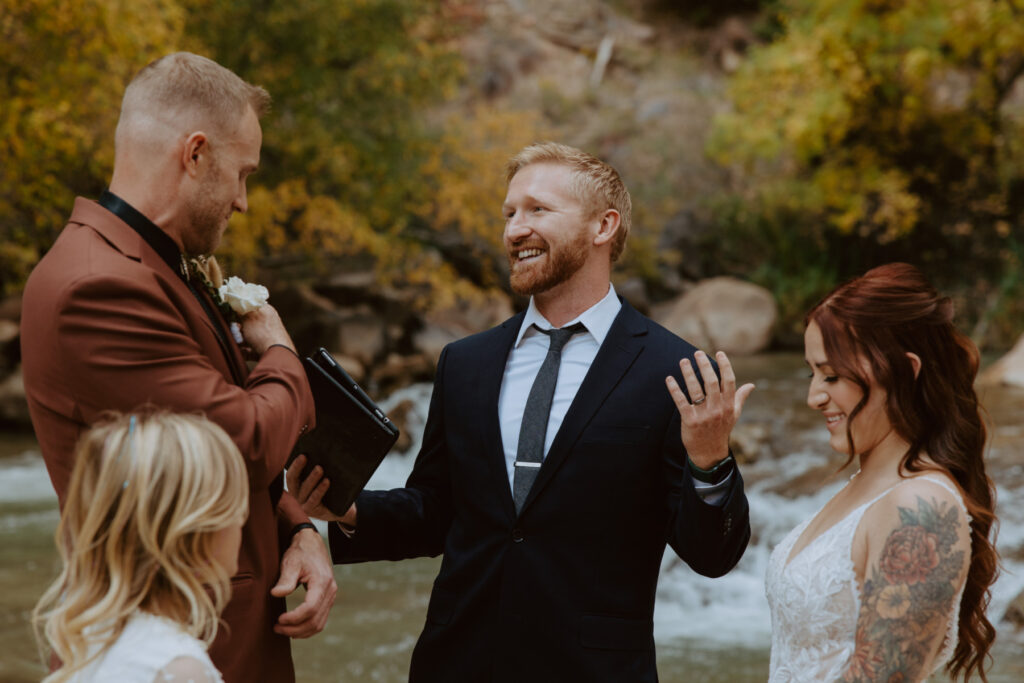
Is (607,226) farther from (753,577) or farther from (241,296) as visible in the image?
(753,577)

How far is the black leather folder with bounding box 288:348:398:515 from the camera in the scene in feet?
8.09

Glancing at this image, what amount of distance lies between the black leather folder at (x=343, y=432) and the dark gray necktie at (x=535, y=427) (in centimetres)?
39

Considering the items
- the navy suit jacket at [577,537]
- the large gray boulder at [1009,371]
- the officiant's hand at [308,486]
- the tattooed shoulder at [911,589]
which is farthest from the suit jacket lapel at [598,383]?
the large gray boulder at [1009,371]

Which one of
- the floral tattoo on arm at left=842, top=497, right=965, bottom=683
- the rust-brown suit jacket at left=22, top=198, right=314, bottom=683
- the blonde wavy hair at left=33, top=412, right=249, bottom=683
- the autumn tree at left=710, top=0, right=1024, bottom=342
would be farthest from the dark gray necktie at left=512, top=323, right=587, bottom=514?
the autumn tree at left=710, top=0, right=1024, bottom=342

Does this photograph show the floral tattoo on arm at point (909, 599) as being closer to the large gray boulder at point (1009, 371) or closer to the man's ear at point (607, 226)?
the man's ear at point (607, 226)

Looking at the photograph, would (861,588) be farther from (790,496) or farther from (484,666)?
(790,496)

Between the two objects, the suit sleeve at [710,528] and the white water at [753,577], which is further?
the white water at [753,577]

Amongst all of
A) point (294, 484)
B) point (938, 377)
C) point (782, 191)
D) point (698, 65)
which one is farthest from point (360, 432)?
point (698, 65)

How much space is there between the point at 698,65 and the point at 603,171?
24924mm

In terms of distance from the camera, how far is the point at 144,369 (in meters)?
1.94

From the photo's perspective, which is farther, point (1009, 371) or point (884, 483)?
point (1009, 371)

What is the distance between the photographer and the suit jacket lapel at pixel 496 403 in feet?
8.92

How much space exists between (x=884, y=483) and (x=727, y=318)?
1524 centimetres

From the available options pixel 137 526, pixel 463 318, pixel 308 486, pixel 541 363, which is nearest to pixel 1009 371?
pixel 463 318
